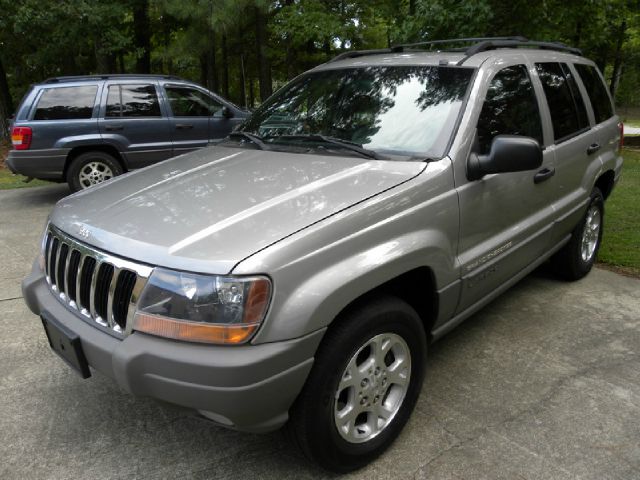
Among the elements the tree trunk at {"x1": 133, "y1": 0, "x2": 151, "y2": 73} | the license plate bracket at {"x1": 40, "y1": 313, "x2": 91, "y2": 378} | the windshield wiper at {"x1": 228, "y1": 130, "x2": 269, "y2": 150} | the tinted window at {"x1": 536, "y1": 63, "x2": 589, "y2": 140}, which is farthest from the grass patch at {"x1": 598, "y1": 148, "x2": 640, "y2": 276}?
the tree trunk at {"x1": 133, "y1": 0, "x2": 151, "y2": 73}

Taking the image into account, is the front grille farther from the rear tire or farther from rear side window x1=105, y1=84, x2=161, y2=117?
rear side window x1=105, y1=84, x2=161, y2=117

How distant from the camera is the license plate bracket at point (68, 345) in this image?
228 cm

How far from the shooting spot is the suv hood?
2.11m

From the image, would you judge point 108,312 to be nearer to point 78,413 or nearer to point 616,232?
point 78,413

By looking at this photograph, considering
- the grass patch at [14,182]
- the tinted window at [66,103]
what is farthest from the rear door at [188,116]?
the grass patch at [14,182]

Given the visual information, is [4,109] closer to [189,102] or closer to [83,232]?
[189,102]

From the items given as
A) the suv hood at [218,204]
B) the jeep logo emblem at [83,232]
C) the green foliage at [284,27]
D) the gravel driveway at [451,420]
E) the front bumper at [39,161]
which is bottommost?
the gravel driveway at [451,420]

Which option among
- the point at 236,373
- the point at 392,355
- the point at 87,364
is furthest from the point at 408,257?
the point at 87,364

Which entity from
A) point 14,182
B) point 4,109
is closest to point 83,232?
point 14,182

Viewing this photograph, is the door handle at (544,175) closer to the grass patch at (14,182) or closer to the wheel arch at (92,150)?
the wheel arch at (92,150)

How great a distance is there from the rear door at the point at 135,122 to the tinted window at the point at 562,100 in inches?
248

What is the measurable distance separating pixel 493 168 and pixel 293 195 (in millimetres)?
1048

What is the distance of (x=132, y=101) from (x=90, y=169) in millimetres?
1238

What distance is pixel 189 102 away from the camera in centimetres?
891
